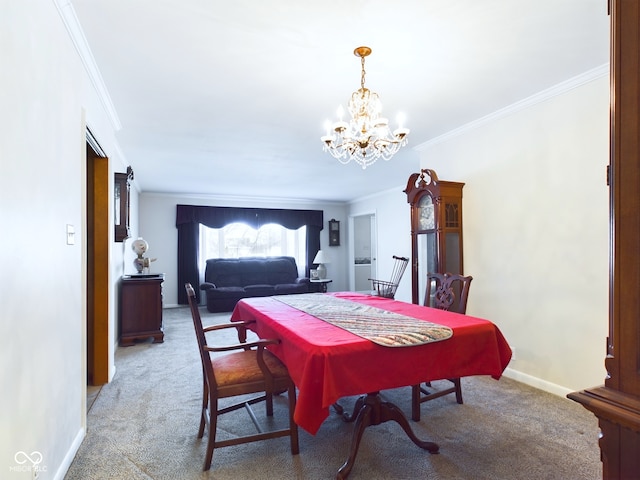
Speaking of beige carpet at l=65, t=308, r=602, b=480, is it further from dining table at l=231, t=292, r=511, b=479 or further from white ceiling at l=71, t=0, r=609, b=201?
white ceiling at l=71, t=0, r=609, b=201

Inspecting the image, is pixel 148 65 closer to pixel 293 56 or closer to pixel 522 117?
pixel 293 56

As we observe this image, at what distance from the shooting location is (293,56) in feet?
7.49

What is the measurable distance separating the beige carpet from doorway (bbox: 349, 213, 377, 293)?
18.8 ft

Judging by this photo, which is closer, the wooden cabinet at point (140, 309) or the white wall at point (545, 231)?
the white wall at point (545, 231)

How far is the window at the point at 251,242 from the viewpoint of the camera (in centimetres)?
772

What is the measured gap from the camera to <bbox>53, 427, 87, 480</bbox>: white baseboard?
1.77 metres

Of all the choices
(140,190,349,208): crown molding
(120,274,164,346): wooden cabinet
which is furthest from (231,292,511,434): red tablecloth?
(140,190,349,208): crown molding

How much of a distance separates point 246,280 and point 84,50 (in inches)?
225

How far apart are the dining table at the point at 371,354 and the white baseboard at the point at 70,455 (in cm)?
A: 115

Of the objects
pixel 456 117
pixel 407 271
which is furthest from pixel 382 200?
pixel 456 117

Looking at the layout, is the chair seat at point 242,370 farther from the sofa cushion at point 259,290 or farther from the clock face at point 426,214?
the sofa cushion at point 259,290

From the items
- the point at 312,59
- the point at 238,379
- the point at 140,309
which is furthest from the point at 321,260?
the point at 238,379

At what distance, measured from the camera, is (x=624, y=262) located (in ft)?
2.23

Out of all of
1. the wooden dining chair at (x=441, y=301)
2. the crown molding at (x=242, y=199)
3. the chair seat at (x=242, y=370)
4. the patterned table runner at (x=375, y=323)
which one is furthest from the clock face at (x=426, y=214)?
the crown molding at (x=242, y=199)
